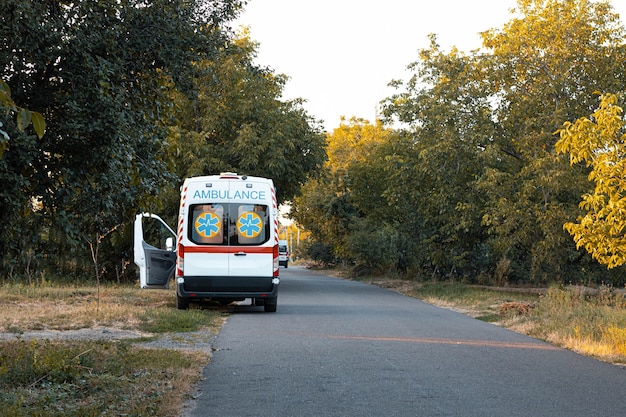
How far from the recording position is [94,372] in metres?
8.25

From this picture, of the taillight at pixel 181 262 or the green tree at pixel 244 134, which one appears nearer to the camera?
the taillight at pixel 181 262

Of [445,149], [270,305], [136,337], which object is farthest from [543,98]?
[136,337]

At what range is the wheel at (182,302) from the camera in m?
16.9

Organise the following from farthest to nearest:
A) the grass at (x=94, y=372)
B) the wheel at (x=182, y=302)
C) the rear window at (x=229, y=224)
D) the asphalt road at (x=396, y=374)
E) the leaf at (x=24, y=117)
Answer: the wheel at (x=182, y=302) → the rear window at (x=229, y=224) → the asphalt road at (x=396, y=374) → the grass at (x=94, y=372) → the leaf at (x=24, y=117)

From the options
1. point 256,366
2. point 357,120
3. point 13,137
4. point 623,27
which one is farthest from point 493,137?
point 357,120

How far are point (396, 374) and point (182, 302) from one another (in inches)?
350

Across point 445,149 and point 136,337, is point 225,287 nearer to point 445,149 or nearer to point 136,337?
point 136,337

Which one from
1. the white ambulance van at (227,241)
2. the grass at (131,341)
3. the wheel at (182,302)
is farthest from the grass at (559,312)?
the wheel at (182,302)

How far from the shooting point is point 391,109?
29.9 metres

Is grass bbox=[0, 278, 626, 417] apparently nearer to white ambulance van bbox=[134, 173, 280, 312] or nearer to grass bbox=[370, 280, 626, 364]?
grass bbox=[370, 280, 626, 364]

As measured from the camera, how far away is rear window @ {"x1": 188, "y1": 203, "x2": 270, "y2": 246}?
1678 cm

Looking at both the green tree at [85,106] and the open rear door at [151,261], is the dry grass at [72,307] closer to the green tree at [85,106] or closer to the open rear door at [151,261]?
the open rear door at [151,261]

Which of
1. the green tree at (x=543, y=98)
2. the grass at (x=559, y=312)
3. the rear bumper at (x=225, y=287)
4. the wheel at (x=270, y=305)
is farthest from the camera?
the green tree at (x=543, y=98)

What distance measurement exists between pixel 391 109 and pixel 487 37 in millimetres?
4461
